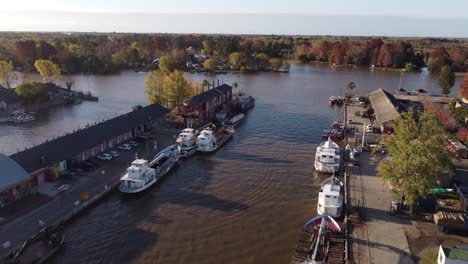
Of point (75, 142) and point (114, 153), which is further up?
point (75, 142)

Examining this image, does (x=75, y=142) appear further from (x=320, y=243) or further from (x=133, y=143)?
(x=320, y=243)

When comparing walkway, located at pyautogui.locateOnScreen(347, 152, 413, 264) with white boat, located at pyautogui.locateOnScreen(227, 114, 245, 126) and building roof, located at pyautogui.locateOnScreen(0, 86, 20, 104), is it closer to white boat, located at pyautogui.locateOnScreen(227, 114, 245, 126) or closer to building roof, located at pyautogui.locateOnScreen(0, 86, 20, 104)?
white boat, located at pyautogui.locateOnScreen(227, 114, 245, 126)

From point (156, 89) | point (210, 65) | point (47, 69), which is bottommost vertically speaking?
point (156, 89)

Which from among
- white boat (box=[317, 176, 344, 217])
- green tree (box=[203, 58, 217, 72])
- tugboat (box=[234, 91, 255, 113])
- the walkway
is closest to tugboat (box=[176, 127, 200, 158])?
the walkway

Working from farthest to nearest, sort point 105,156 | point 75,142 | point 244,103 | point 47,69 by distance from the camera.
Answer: point 47,69
point 244,103
point 105,156
point 75,142

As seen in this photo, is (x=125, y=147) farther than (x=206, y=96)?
No

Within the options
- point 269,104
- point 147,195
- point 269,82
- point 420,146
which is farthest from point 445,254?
point 269,82

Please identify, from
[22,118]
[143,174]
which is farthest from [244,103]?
[143,174]

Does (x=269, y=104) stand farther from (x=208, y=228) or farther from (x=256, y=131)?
(x=208, y=228)
